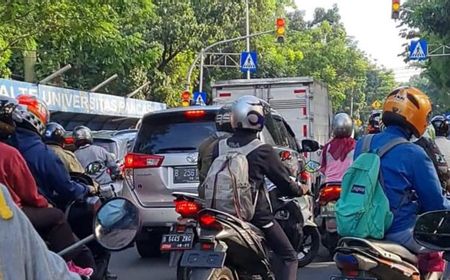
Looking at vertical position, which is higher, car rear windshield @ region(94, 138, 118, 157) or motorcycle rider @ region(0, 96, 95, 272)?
motorcycle rider @ region(0, 96, 95, 272)

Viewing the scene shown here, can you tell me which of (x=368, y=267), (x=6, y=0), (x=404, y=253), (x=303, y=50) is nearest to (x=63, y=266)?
(x=368, y=267)

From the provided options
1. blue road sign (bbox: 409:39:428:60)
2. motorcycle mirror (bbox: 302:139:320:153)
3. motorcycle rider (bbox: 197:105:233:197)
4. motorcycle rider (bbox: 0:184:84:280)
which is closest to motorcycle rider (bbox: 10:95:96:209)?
motorcycle rider (bbox: 197:105:233:197)

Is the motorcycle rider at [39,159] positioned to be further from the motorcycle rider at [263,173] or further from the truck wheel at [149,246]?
the truck wheel at [149,246]

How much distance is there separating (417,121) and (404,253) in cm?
71

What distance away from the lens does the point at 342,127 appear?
10.2 meters

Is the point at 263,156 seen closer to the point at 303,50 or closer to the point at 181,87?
the point at 181,87

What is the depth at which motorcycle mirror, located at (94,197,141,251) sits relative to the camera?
10.3 feet

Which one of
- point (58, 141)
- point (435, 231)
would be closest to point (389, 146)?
point (435, 231)

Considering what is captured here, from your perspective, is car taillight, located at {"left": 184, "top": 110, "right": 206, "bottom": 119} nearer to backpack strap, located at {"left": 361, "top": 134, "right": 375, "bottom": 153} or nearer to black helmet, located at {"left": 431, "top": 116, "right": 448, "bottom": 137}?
black helmet, located at {"left": 431, "top": 116, "right": 448, "bottom": 137}

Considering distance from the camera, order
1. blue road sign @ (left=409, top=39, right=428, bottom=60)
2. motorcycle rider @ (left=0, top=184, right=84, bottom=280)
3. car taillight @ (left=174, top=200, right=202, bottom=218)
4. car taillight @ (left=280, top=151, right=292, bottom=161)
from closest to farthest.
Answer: motorcycle rider @ (left=0, top=184, right=84, bottom=280)
car taillight @ (left=174, top=200, right=202, bottom=218)
car taillight @ (left=280, top=151, right=292, bottom=161)
blue road sign @ (left=409, top=39, right=428, bottom=60)

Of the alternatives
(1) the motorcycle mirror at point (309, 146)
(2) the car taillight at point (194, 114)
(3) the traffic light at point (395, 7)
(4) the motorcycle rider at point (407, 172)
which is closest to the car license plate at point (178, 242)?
(4) the motorcycle rider at point (407, 172)

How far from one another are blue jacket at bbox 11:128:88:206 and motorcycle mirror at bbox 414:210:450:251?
8.05 feet

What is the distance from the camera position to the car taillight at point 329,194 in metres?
9.48

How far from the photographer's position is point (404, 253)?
170 inches
